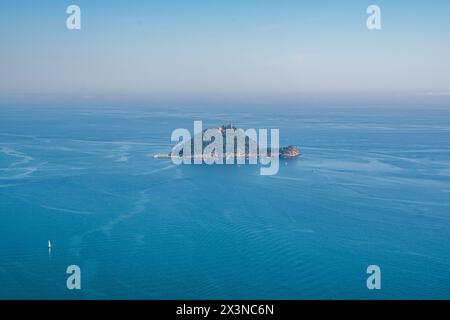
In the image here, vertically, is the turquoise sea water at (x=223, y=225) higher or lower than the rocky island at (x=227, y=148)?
lower

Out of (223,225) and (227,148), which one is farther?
(227,148)

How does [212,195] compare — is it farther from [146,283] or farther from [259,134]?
[259,134]

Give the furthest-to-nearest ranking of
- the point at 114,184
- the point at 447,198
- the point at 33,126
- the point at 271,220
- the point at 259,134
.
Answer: the point at 33,126 < the point at 259,134 < the point at 114,184 < the point at 447,198 < the point at 271,220

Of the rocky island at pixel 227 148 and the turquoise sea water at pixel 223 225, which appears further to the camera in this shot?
the rocky island at pixel 227 148

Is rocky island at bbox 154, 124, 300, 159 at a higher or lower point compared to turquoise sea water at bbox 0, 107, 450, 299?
higher

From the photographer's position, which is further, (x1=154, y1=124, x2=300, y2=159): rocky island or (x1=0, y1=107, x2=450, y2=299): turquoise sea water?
(x1=154, y1=124, x2=300, y2=159): rocky island

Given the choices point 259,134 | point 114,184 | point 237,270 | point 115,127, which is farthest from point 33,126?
point 237,270

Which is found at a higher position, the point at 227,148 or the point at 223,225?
the point at 227,148

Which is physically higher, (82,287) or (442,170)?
(442,170)
